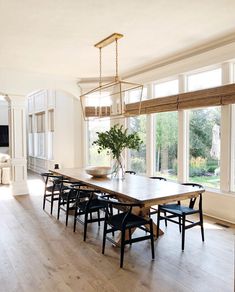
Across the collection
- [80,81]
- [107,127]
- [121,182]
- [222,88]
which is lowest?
[121,182]

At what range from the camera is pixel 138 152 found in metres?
6.07

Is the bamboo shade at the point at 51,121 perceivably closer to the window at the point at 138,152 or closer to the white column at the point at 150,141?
the window at the point at 138,152

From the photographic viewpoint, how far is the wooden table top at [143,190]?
2.78 m

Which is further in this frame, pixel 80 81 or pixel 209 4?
pixel 80 81

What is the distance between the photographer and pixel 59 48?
14.2 feet

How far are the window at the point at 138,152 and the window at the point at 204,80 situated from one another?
140cm

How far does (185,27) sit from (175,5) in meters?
0.66

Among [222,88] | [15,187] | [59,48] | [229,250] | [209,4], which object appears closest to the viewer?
[209,4]

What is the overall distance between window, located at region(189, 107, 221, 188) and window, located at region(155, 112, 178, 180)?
377 mm

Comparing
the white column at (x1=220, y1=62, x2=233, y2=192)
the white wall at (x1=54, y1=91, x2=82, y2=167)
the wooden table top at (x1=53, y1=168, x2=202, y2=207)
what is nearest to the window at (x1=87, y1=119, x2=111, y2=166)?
the white wall at (x1=54, y1=91, x2=82, y2=167)

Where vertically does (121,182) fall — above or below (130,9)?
below

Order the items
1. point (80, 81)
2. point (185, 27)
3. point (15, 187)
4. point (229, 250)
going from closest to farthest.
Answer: point (229, 250)
point (185, 27)
point (15, 187)
point (80, 81)

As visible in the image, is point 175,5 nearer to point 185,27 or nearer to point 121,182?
point 185,27

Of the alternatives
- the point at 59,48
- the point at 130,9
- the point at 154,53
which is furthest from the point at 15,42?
the point at 154,53
